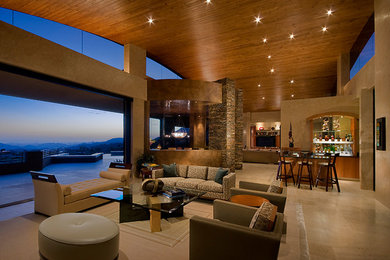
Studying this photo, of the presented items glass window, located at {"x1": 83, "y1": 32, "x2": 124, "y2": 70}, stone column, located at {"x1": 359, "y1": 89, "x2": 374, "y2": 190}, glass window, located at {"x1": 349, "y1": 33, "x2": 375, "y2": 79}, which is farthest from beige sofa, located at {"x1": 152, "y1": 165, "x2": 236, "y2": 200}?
glass window, located at {"x1": 349, "y1": 33, "x2": 375, "y2": 79}

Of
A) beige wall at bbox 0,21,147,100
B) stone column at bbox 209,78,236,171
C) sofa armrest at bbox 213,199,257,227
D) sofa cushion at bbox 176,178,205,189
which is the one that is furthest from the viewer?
stone column at bbox 209,78,236,171

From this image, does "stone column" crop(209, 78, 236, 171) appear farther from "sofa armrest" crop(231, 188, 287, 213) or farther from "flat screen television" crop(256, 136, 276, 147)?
"flat screen television" crop(256, 136, 276, 147)

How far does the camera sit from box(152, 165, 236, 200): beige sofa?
441cm

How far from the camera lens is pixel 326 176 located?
610cm

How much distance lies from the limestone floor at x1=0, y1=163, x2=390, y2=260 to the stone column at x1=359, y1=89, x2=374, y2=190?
1615 millimetres

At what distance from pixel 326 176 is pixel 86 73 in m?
7.52

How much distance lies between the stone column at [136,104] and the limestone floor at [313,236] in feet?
10.7

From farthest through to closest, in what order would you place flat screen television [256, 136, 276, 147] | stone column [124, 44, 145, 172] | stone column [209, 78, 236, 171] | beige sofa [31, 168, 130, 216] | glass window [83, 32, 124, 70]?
1. flat screen television [256, 136, 276, 147]
2. stone column [209, 78, 236, 171]
3. stone column [124, 44, 145, 172]
4. glass window [83, 32, 124, 70]
5. beige sofa [31, 168, 130, 216]

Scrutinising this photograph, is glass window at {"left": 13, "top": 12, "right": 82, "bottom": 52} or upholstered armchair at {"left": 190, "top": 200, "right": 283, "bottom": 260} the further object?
glass window at {"left": 13, "top": 12, "right": 82, "bottom": 52}

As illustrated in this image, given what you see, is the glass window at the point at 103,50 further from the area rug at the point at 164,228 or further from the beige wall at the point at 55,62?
the area rug at the point at 164,228

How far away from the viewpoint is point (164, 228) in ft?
10.8

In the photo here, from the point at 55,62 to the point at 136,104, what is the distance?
277 cm

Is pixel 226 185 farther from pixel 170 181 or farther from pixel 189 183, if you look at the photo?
pixel 170 181

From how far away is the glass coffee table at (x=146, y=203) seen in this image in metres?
3.16
